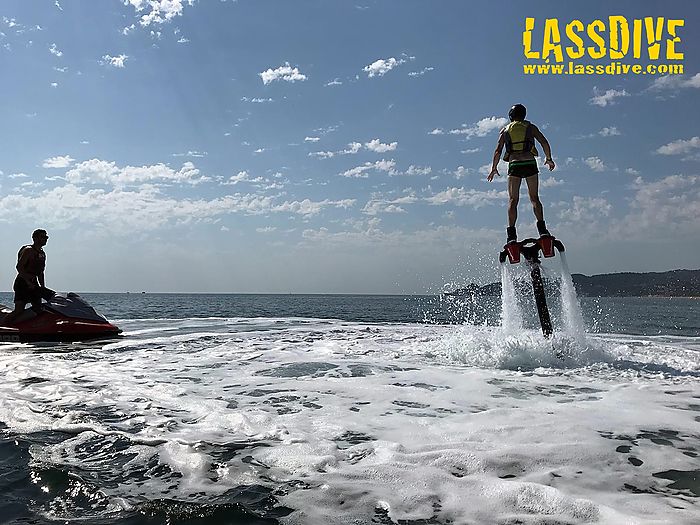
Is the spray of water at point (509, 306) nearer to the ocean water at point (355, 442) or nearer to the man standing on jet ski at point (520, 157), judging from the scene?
the man standing on jet ski at point (520, 157)

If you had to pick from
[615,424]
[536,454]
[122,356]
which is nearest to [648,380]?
[615,424]

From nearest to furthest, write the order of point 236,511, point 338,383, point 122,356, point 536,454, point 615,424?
point 236,511 < point 536,454 < point 615,424 < point 338,383 < point 122,356

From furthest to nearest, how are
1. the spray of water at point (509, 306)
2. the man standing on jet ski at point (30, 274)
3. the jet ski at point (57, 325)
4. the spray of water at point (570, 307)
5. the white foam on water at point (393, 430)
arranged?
the man standing on jet ski at point (30, 274) < the jet ski at point (57, 325) < the spray of water at point (509, 306) < the spray of water at point (570, 307) < the white foam on water at point (393, 430)

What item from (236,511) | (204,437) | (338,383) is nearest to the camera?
(236,511)

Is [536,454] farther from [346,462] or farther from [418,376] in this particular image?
[418,376]

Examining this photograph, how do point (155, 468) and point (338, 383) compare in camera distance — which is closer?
point (155, 468)

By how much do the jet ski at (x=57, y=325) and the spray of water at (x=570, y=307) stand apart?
43.6 feet

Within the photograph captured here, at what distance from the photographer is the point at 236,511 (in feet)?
10.3

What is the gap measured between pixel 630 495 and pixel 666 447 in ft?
4.69

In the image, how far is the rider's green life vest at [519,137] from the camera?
10359 mm

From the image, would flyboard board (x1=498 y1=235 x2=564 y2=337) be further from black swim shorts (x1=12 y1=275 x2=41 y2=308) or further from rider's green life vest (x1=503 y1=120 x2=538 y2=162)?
black swim shorts (x1=12 y1=275 x2=41 y2=308)

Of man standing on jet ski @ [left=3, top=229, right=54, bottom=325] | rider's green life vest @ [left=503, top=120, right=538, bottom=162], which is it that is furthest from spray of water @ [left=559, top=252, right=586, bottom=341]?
man standing on jet ski @ [left=3, top=229, right=54, bottom=325]

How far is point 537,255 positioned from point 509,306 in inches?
51.5

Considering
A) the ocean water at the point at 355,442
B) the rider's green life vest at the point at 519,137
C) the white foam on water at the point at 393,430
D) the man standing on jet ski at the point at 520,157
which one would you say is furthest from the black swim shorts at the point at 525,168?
the ocean water at the point at 355,442
